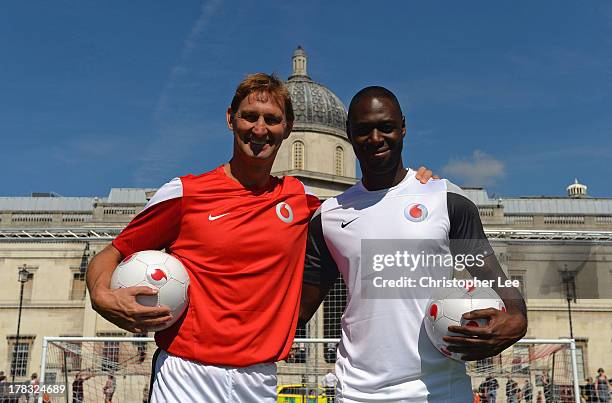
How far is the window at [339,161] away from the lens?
42.1 m

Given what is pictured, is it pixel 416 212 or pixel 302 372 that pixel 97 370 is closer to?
pixel 302 372

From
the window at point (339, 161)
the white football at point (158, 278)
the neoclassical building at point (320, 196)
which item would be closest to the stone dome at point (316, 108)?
the neoclassical building at point (320, 196)

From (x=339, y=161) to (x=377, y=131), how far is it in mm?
39147

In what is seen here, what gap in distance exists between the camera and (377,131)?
3.47m

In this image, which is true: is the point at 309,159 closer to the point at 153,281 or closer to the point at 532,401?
the point at 532,401

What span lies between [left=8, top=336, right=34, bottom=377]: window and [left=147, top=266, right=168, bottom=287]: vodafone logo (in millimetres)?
40163

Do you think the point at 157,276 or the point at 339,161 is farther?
the point at 339,161

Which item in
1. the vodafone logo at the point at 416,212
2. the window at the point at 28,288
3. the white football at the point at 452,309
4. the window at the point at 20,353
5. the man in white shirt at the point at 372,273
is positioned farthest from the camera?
the window at the point at 28,288

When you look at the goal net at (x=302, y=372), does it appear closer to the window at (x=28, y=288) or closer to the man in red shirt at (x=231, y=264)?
the man in red shirt at (x=231, y=264)

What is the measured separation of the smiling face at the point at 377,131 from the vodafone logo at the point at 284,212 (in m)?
0.52

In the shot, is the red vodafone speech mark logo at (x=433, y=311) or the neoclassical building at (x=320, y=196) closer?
the red vodafone speech mark logo at (x=433, y=311)

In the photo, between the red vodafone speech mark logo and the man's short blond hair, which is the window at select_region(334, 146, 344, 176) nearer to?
the man's short blond hair

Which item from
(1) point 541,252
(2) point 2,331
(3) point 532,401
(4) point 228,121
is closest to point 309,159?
(1) point 541,252

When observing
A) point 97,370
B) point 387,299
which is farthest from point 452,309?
point 97,370
